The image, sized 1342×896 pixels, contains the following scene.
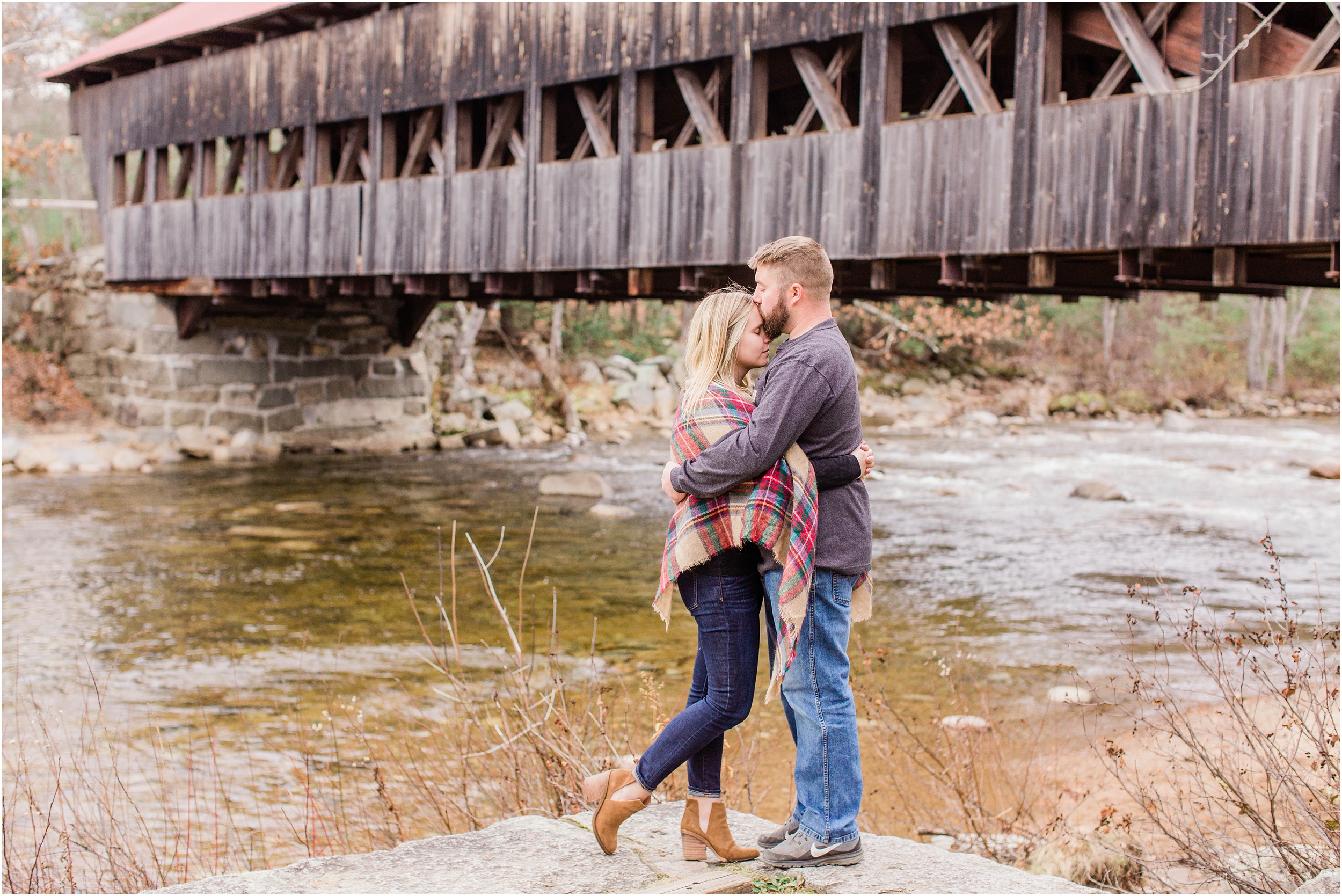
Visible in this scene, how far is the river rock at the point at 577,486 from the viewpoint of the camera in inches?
532

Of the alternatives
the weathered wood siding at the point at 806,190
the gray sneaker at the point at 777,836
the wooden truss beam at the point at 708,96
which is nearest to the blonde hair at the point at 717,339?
the gray sneaker at the point at 777,836

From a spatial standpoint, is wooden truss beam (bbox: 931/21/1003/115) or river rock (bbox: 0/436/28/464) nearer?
wooden truss beam (bbox: 931/21/1003/115)

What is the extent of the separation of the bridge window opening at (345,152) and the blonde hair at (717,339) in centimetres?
1118

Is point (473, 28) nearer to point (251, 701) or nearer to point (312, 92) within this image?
point (312, 92)

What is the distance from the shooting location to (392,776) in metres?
4.80

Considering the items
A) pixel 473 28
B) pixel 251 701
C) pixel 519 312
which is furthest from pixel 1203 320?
pixel 251 701

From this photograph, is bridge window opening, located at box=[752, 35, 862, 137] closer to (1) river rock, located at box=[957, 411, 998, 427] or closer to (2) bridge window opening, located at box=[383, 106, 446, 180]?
(2) bridge window opening, located at box=[383, 106, 446, 180]

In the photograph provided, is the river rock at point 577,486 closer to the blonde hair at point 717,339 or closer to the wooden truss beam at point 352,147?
the wooden truss beam at point 352,147

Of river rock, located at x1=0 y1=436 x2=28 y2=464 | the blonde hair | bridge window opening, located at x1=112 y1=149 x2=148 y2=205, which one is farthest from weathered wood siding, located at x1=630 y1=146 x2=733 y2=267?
bridge window opening, located at x1=112 y1=149 x2=148 y2=205

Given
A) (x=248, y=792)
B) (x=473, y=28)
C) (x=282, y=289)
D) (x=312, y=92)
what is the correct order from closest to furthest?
(x=248, y=792) < (x=473, y=28) < (x=312, y=92) < (x=282, y=289)

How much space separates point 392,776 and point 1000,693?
10.5ft

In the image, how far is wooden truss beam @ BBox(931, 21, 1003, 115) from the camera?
326 inches

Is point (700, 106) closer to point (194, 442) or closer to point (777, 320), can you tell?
point (777, 320)

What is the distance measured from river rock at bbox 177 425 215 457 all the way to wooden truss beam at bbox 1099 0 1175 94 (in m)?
13.4
